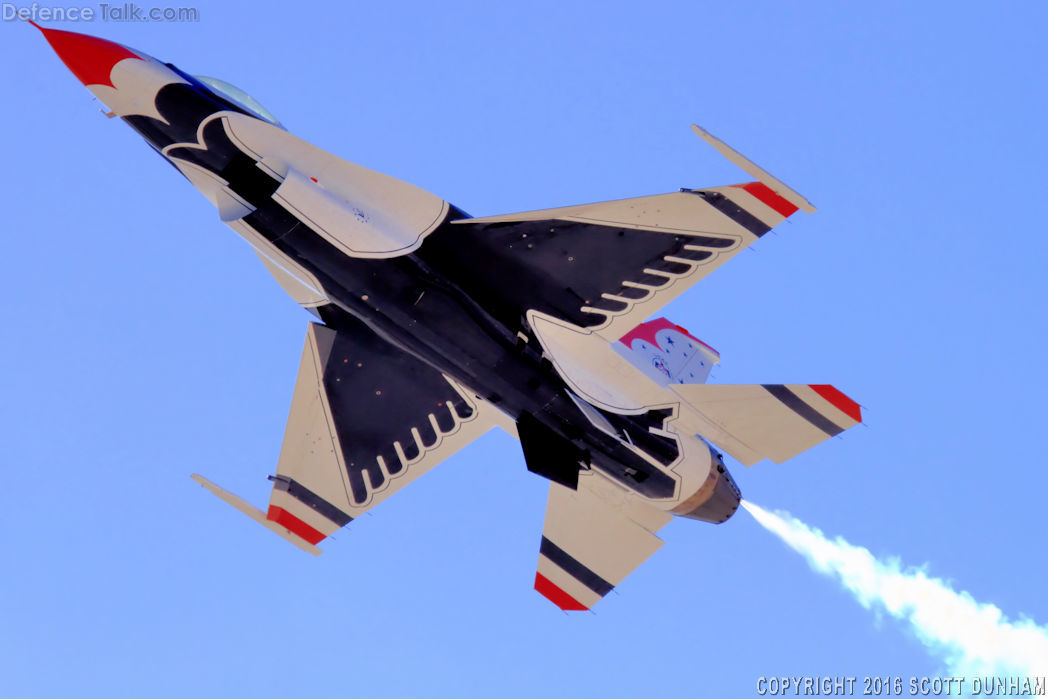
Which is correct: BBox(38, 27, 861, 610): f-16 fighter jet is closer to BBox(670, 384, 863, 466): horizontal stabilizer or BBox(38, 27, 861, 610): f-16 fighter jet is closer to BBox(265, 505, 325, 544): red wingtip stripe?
BBox(670, 384, 863, 466): horizontal stabilizer

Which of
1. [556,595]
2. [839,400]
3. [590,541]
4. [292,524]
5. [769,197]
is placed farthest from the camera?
[292,524]

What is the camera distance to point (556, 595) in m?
23.3

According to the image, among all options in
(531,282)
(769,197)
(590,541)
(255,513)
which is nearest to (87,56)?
(531,282)

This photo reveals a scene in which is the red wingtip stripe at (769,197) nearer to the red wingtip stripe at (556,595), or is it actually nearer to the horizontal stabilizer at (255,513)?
the red wingtip stripe at (556,595)

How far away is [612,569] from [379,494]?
509cm

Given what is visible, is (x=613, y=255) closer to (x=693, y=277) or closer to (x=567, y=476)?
(x=693, y=277)

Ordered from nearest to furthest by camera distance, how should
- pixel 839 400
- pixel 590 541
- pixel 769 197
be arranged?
pixel 769 197 < pixel 839 400 < pixel 590 541

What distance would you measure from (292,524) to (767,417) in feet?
33.0

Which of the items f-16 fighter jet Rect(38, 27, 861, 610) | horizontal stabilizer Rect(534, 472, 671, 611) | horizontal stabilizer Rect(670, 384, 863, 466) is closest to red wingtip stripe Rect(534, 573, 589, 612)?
horizontal stabilizer Rect(534, 472, 671, 611)

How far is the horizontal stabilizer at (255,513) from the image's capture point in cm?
2355

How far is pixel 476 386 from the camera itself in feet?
67.5

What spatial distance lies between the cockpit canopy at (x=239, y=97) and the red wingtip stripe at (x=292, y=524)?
8208 mm

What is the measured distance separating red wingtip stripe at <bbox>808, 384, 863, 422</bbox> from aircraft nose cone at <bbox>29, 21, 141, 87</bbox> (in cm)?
1279

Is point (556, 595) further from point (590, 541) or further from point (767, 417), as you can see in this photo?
point (767, 417)
